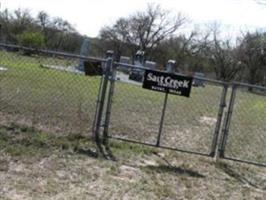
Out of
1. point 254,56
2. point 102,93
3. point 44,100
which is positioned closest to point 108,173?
point 102,93

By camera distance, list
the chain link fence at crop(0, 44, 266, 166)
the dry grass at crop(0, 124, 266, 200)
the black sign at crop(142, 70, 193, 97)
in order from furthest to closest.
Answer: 1. the chain link fence at crop(0, 44, 266, 166)
2. the black sign at crop(142, 70, 193, 97)
3. the dry grass at crop(0, 124, 266, 200)

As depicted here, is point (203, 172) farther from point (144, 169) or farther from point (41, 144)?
point (41, 144)

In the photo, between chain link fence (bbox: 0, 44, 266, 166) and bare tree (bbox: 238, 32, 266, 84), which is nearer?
chain link fence (bbox: 0, 44, 266, 166)

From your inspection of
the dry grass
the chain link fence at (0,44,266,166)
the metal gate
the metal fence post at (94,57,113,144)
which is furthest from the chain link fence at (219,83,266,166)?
the metal fence post at (94,57,113,144)

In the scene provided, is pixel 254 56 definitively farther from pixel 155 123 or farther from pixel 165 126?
pixel 165 126

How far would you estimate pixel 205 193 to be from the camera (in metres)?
6.21

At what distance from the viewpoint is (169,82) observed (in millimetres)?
8281

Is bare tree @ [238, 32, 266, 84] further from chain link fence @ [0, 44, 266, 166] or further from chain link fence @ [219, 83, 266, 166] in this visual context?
chain link fence @ [219, 83, 266, 166]

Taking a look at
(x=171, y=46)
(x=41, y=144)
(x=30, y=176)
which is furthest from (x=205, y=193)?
(x=171, y=46)

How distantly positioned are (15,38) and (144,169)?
5848cm

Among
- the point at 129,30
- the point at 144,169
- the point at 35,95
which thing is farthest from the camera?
the point at 129,30

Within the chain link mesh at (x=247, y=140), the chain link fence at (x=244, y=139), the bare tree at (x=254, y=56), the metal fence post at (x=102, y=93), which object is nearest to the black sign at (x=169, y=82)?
the metal fence post at (x=102, y=93)

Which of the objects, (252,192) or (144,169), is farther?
(144,169)

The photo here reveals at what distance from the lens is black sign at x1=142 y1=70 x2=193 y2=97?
324 inches
